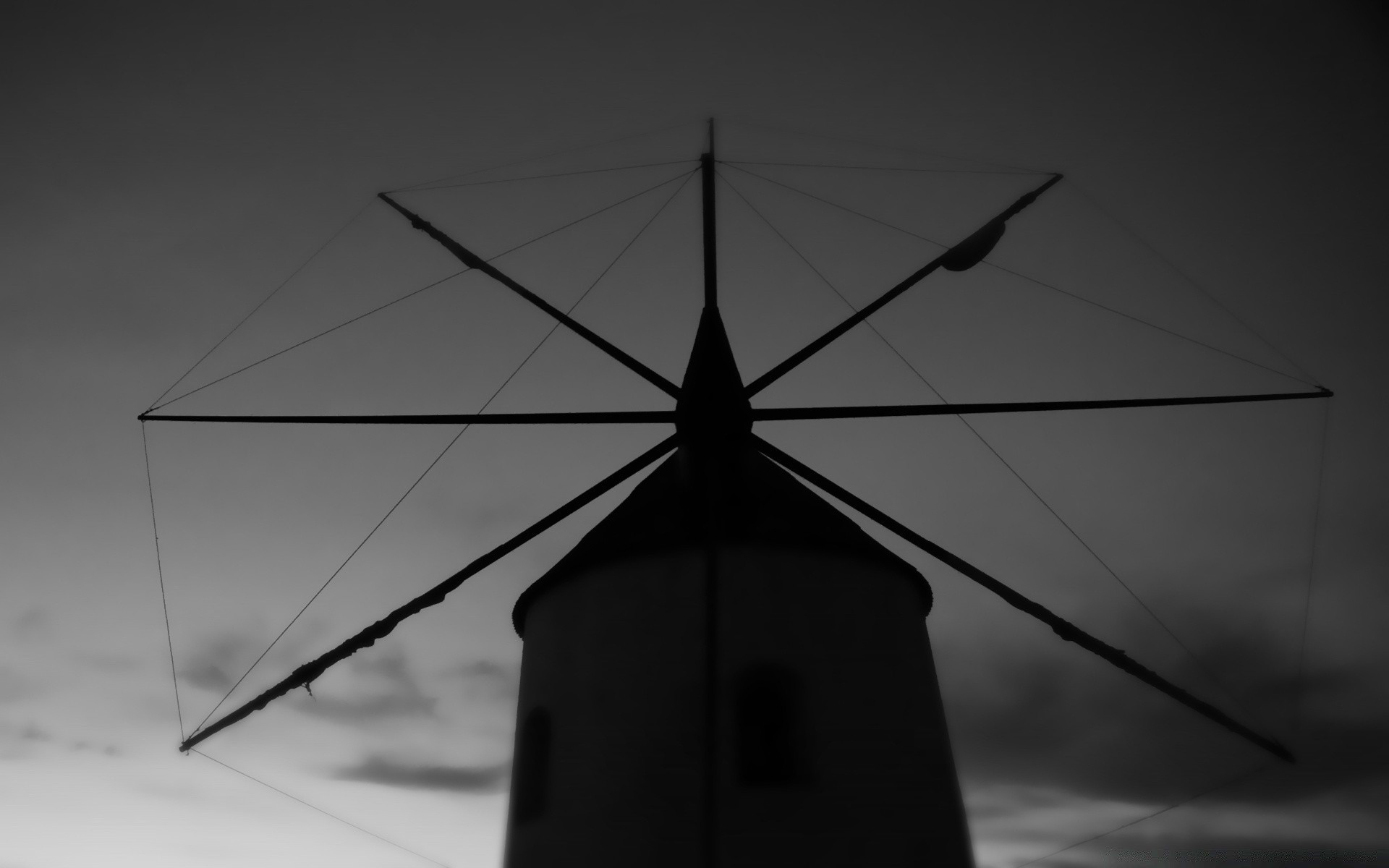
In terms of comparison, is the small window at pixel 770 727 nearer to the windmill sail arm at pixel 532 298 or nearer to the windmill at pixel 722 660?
the windmill at pixel 722 660

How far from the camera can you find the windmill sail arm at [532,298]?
8500 mm

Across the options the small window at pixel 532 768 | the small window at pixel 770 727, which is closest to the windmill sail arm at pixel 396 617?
the small window at pixel 532 768

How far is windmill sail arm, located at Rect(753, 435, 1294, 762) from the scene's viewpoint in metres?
7.26

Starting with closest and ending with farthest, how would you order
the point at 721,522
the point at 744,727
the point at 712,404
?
the point at 744,727, the point at 721,522, the point at 712,404

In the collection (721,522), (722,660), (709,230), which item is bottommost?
(722,660)

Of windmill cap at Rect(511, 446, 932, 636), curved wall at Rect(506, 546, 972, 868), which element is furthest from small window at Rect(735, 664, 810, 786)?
windmill cap at Rect(511, 446, 932, 636)

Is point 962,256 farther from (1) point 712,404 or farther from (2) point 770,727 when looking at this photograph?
(2) point 770,727

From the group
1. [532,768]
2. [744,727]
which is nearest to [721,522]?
[744,727]

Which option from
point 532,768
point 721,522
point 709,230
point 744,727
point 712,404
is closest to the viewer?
point 744,727

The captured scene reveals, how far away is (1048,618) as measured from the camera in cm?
723

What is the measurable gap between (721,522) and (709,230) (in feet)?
10.5

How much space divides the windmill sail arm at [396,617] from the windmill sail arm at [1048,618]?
1.91 metres

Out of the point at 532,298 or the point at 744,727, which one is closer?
the point at 744,727

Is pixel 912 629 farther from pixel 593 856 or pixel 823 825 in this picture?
pixel 593 856
